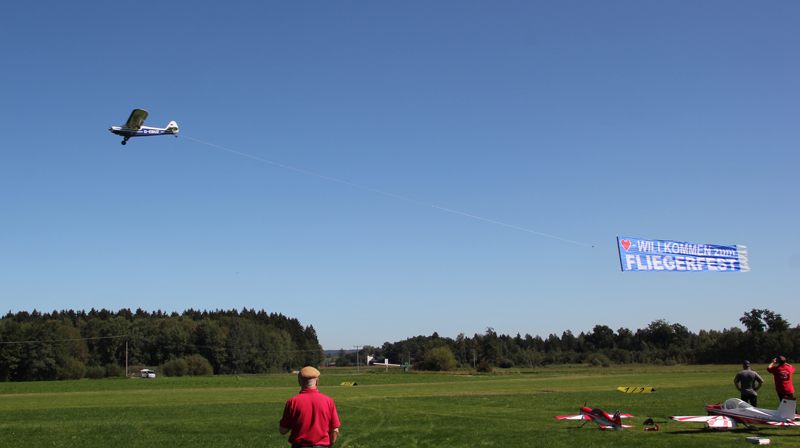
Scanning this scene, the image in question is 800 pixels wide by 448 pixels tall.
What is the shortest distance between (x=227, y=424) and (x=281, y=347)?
440 ft

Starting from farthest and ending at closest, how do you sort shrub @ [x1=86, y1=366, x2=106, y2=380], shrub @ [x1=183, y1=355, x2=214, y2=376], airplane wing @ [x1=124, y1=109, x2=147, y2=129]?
shrub @ [x1=183, y1=355, x2=214, y2=376] → shrub @ [x1=86, y1=366, x2=106, y2=380] → airplane wing @ [x1=124, y1=109, x2=147, y2=129]

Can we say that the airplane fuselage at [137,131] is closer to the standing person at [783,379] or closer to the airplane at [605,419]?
the airplane at [605,419]

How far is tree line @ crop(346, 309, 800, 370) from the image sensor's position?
390 ft

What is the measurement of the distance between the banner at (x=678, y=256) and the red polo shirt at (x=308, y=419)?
71.9 feet

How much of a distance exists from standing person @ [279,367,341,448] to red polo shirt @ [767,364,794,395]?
14884 mm

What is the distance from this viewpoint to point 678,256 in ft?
84.7

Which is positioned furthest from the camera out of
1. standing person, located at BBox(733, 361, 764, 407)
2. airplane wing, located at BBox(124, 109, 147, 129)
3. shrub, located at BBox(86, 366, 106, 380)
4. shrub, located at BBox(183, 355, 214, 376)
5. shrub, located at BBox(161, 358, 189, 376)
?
shrub, located at BBox(183, 355, 214, 376)

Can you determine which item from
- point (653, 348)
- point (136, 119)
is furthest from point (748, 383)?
point (653, 348)

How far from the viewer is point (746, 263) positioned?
1037 inches

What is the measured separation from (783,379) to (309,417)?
51.2 feet

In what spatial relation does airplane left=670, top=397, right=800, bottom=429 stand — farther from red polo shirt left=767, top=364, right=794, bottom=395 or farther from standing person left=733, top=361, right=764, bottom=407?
standing person left=733, top=361, right=764, bottom=407

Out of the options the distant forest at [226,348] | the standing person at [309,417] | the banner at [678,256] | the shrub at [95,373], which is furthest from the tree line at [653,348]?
the standing person at [309,417]

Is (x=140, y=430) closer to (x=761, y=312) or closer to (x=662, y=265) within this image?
(x=662, y=265)

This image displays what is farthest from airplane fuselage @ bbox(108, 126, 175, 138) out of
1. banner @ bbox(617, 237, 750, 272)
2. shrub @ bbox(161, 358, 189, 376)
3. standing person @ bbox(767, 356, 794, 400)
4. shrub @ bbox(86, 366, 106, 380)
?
shrub @ bbox(86, 366, 106, 380)
